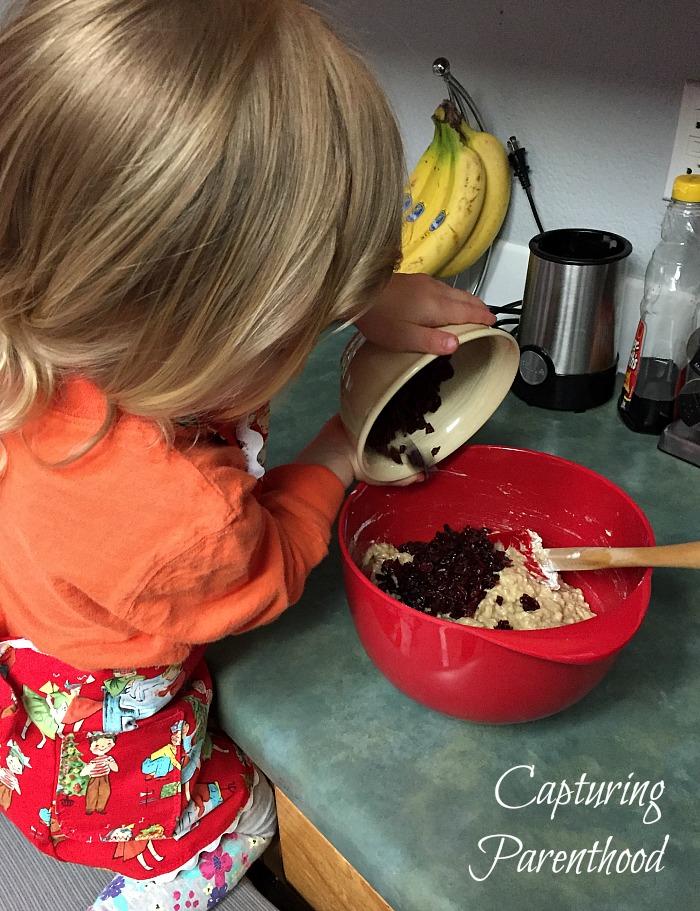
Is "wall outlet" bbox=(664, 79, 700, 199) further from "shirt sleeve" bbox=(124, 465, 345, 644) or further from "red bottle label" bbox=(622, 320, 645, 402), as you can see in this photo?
"shirt sleeve" bbox=(124, 465, 345, 644)

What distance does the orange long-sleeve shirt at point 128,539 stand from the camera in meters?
0.62

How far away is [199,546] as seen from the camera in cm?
62

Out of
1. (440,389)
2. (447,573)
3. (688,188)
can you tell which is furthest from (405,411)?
(688,188)

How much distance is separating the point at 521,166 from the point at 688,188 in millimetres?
322

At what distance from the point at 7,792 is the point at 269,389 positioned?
54 cm

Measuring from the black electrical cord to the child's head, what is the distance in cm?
62

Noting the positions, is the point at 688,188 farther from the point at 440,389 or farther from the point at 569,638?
the point at 569,638

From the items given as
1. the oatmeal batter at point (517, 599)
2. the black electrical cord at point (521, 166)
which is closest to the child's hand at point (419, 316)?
the oatmeal batter at point (517, 599)

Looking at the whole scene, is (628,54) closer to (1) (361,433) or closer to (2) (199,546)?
(1) (361,433)

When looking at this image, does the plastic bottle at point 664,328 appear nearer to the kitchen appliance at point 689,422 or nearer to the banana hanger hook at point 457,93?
the kitchen appliance at point 689,422

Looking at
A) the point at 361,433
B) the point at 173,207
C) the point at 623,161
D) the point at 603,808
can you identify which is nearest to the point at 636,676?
the point at 603,808

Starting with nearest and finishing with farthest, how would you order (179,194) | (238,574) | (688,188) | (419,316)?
(179,194)
(238,574)
(419,316)
(688,188)

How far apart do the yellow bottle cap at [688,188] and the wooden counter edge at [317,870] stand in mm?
763

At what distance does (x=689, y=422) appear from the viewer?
1.03 m
